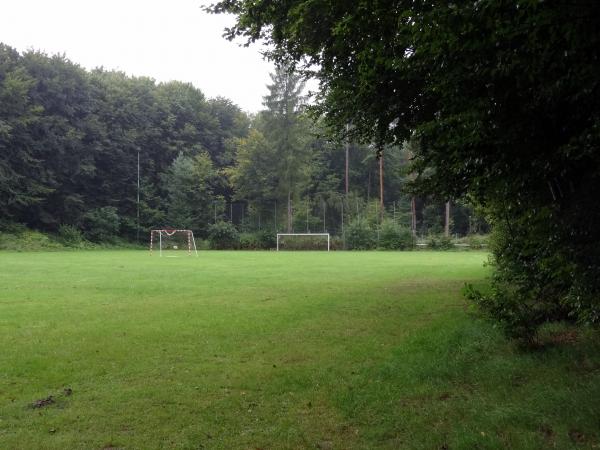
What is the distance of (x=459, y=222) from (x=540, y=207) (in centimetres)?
5266

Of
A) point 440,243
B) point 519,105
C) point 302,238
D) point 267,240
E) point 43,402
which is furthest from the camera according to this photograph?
point 267,240

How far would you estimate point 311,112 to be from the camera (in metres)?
10.6

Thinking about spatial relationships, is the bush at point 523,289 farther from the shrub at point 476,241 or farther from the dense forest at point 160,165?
the shrub at point 476,241

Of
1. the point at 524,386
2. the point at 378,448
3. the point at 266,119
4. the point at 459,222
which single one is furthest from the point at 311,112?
the point at 459,222

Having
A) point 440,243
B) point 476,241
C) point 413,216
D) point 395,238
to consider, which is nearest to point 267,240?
point 395,238

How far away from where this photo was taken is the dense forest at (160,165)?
1779 inches

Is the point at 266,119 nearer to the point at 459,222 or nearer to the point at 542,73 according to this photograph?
the point at 459,222

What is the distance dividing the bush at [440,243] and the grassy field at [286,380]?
36.3 meters

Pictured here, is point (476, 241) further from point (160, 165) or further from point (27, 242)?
point (27, 242)

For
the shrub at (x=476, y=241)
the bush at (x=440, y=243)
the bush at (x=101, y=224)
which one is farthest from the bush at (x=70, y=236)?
the shrub at (x=476, y=241)

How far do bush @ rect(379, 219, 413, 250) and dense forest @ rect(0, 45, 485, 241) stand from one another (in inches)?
128

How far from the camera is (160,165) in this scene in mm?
57688

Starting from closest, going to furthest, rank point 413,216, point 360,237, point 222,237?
1. point 360,237
2. point 222,237
3. point 413,216

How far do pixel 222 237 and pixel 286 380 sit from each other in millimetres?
44804
